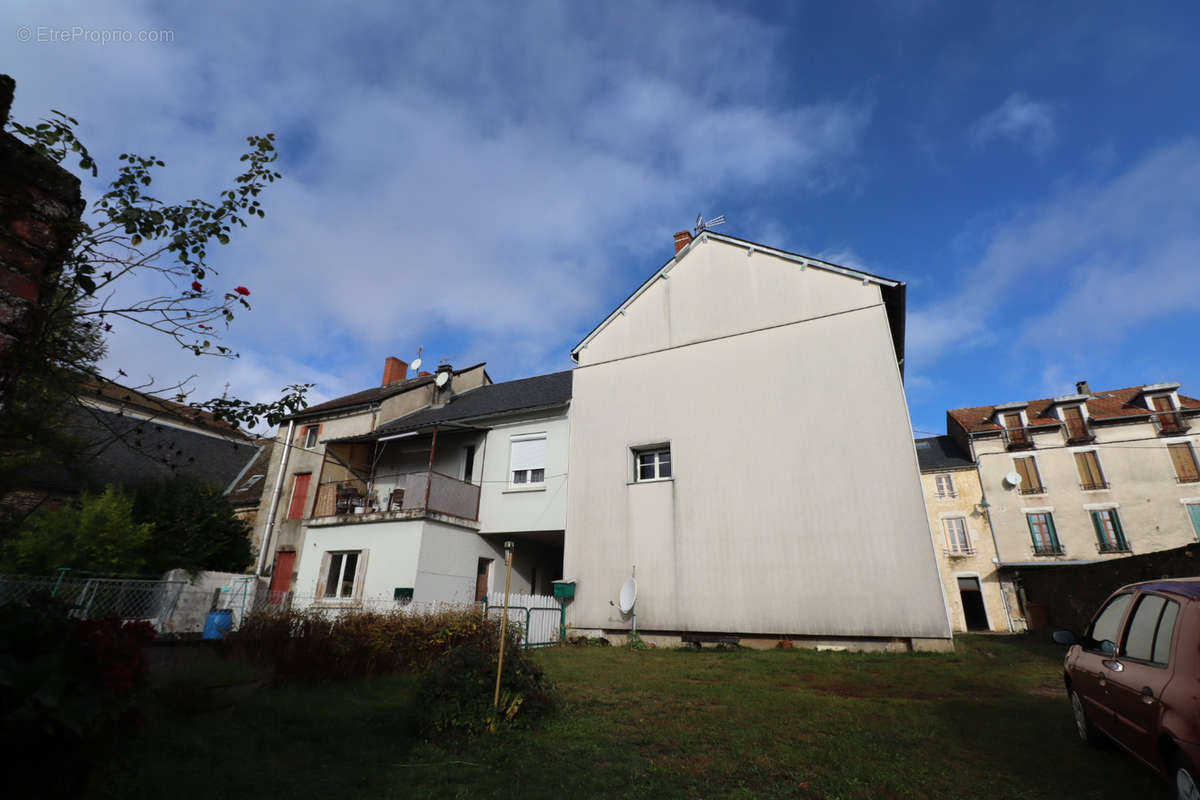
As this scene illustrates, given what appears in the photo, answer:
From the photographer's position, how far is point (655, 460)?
1518 cm

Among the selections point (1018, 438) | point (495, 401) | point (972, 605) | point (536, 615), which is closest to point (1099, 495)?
point (1018, 438)

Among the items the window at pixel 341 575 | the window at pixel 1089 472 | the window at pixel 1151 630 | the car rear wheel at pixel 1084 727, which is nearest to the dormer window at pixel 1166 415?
the window at pixel 1089 472

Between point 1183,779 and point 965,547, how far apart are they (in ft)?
93.3

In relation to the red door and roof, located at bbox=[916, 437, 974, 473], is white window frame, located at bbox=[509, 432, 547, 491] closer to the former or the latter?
the red door

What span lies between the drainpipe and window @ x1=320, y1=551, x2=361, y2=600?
428 centimetres

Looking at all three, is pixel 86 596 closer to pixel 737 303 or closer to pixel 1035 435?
pixel 737 303

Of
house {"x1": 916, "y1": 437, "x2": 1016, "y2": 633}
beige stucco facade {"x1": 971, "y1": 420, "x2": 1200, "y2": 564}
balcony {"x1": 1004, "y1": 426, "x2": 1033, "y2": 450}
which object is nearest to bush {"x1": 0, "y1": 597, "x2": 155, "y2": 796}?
house {"x1": 916, "y1": 437, "x2": 1016, "y2": 633}

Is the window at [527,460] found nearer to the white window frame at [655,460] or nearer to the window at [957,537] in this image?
the white window frame at [655,460]

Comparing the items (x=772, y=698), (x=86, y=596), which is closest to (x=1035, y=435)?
(x=772, y=698)

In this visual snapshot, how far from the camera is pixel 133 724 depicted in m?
2.27

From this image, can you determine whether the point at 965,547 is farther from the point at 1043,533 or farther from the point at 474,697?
the point at 474,697

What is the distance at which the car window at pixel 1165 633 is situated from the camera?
373 cm

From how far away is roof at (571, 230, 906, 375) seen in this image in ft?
45.1

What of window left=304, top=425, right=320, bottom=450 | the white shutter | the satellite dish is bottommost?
the satellite dish
